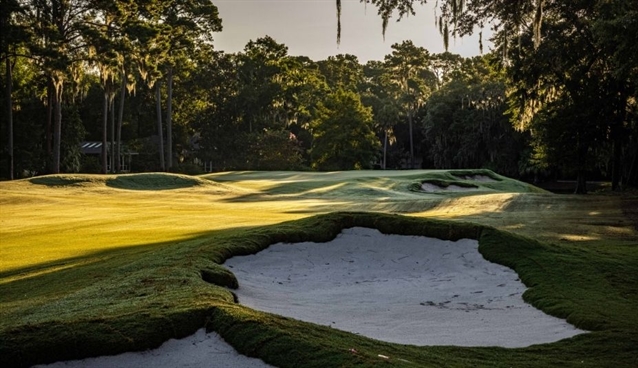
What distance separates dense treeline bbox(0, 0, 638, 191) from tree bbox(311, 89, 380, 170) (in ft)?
0.54

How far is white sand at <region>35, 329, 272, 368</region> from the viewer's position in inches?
244

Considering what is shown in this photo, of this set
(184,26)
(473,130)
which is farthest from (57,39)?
(473,130)

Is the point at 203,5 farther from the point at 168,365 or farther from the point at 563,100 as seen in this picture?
the point at 168,365

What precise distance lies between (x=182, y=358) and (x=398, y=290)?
20.2 feet

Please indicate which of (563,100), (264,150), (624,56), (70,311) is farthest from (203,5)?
(70,311)

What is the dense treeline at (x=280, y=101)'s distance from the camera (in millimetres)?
34844

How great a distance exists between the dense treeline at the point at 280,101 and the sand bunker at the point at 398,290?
580 centimetres

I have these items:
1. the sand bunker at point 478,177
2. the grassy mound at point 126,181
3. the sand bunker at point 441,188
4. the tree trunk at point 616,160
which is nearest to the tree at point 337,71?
the sand bunker at point 478,177

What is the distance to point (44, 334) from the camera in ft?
20.6

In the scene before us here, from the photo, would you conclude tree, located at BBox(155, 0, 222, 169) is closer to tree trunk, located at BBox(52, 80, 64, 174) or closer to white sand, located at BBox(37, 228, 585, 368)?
tree trunk, located at BBox(52, 80, 64, 174)

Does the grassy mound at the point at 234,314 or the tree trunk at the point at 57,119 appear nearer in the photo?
the grassy mound at the point at 234,314

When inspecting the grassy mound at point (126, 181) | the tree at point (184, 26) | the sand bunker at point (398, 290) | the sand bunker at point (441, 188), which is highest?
the tree at point (184, 26)

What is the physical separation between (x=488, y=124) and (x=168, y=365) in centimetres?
7107

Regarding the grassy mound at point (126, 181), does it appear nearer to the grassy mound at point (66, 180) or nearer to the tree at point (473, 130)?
the grassy mound at point (66, 180)
